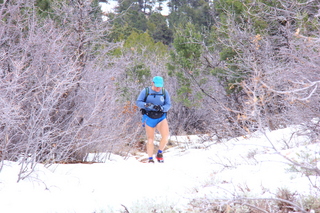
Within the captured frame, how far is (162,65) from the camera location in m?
17.3

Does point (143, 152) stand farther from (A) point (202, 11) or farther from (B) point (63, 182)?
(A) point (202, 11)

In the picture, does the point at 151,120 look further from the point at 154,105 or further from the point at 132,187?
the point at 132,187

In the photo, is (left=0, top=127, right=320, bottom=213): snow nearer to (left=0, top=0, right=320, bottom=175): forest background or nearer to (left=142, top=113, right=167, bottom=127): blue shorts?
(left=0, top=0, right=320, bottom=175): forest background

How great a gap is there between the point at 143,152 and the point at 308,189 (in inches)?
328

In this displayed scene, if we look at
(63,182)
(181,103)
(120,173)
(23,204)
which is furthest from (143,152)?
(23,204)

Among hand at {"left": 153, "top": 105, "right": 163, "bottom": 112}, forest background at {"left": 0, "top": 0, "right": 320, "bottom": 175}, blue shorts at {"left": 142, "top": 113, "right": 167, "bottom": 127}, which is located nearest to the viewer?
forest background at {"left": 0, "top": 0, "right": 320, "bottom": 175}

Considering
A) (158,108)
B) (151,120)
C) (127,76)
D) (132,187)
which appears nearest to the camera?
(132,187)

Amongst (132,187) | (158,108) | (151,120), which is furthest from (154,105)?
(132,187)

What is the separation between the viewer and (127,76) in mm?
13805

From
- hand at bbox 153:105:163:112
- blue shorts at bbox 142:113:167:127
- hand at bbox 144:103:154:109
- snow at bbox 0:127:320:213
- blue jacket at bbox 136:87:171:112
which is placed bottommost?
snow at bbox 0:127:320:213

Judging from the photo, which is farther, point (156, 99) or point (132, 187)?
point (156, 99)

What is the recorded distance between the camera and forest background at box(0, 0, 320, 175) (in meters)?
4.49

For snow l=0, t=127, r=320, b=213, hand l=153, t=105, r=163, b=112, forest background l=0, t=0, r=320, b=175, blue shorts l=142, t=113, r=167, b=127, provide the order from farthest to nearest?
blue shorts l=142, t=113, r=167, b=127 → hand l=153, t=105, r=163, b=112 → forest background l=0, t=0, r=320, b=175 → snow l=0, t=127, r=320, b=213

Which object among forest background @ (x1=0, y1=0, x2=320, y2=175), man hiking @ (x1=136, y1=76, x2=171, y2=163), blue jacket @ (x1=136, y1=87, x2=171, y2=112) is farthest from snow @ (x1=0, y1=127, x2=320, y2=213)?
blue jacket @ (x1=136, y1=87, x2=171, y2=112)
